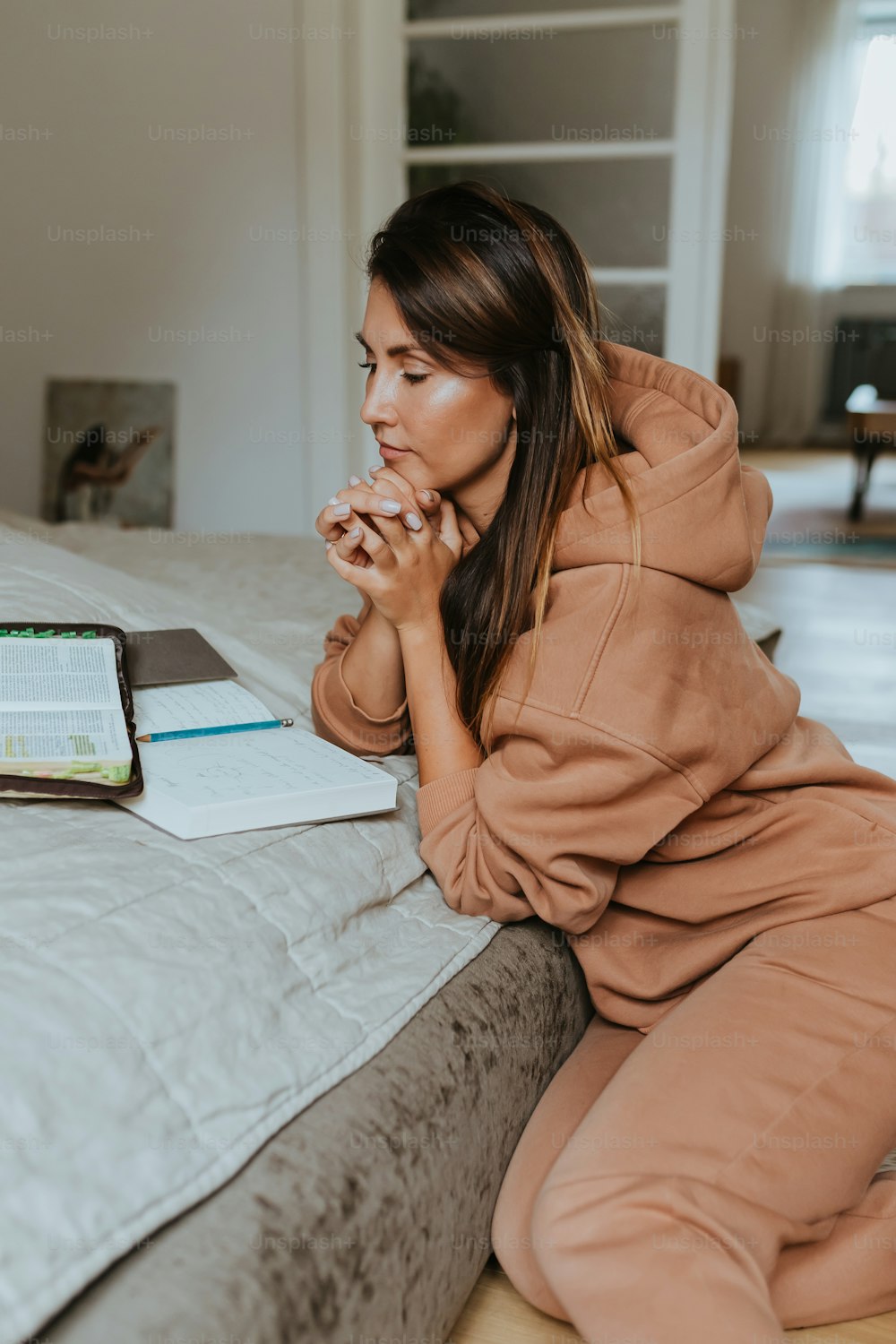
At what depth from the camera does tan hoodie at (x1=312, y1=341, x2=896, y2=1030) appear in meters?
1.01

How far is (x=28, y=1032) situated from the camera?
70 centimetres

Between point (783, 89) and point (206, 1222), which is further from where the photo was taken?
point (783, 89)

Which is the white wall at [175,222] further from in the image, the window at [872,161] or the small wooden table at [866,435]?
the window at [872,161]

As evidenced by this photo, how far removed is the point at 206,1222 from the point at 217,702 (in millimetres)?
621

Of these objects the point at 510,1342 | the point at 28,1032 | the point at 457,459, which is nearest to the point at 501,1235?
the point at 510,1342

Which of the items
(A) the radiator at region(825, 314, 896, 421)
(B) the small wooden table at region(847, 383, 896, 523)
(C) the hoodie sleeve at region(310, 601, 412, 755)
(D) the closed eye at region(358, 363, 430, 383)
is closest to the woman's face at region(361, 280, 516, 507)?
(D) the closed eye at region(358, 363, 430, 383)

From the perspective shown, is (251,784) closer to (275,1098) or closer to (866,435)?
(275,1098)

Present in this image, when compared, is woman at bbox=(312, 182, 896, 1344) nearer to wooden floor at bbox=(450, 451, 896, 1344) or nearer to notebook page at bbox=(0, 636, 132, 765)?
wooden floor at bbox=(450, 451, 896, 1344)

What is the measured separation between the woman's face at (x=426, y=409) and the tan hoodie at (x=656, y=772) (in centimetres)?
10

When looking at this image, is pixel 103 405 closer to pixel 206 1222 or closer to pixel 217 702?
pixel 217 702

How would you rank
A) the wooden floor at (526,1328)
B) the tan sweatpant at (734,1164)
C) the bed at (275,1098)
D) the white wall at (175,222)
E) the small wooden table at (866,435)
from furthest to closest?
the small wooden table at (866,435) → the white wall at (175,222) → the wooden floor at (526,1328) → the tan sweatpant at (734,1164) → the bed at (275,1098)

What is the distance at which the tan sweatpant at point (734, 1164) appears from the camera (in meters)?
0.87

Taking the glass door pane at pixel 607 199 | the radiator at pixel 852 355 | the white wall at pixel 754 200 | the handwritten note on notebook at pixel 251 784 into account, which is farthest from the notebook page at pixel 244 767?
the white wall at pixel 754 200

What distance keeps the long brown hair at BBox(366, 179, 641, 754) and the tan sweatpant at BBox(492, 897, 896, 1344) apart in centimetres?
31
